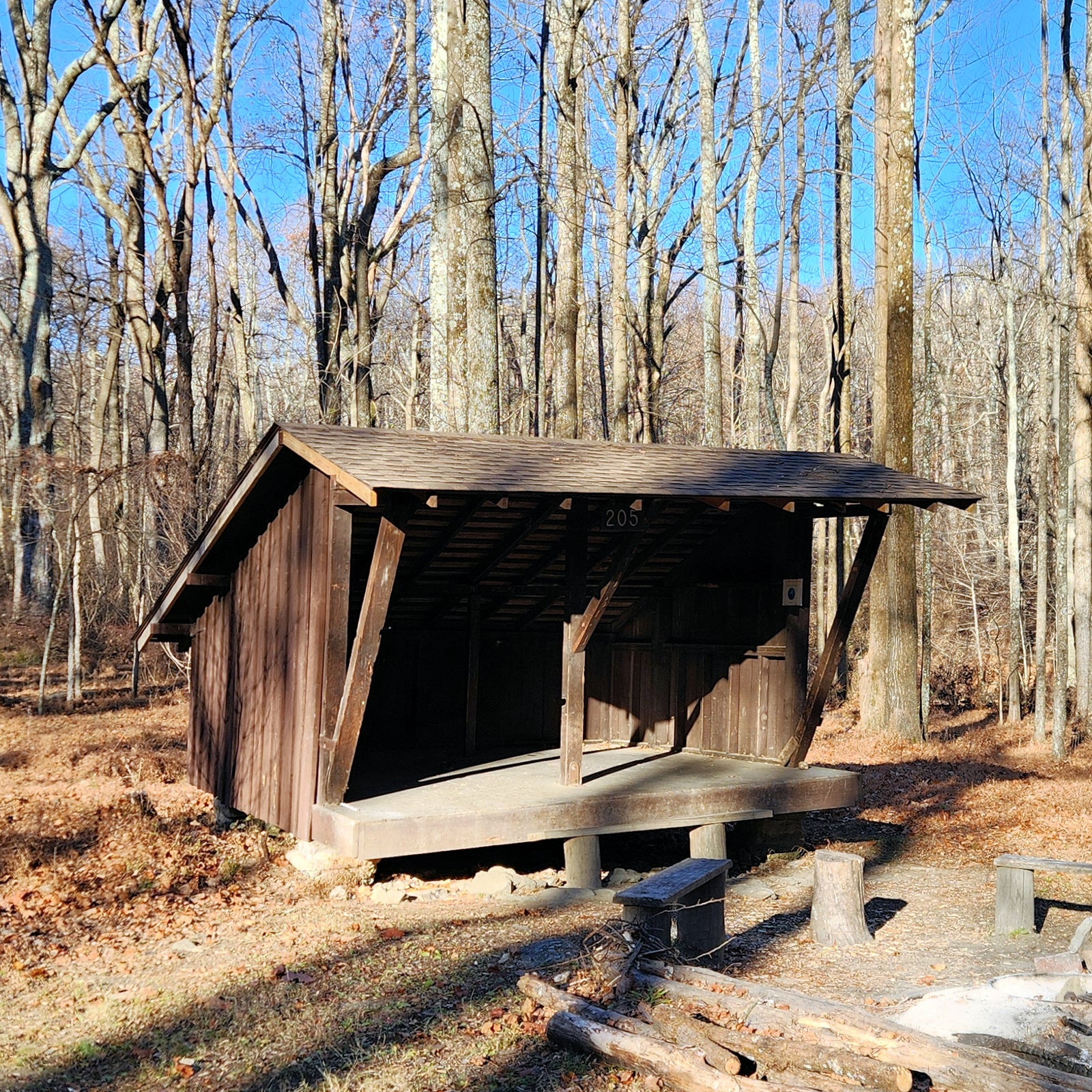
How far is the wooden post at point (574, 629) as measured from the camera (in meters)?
9.54

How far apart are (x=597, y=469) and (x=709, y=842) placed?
3.26 metres

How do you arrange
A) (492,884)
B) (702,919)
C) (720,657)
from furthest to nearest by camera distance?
(720,657) → (492,884) → (702,919)

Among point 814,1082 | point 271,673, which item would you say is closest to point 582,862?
point 271,673

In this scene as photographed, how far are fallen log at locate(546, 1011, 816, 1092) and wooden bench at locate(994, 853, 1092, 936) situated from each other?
369 centimetres

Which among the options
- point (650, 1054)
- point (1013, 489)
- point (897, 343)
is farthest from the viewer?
point (1013, 489)

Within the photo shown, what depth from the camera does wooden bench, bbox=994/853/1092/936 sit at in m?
7.92

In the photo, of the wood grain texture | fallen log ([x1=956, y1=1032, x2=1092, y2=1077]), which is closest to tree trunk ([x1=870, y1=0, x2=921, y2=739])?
the wood grain texture

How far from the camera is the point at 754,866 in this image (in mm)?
10305

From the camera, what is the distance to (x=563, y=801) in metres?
9.08

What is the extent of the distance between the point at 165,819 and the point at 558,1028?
6.46m

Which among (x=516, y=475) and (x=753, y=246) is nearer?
(x=516, y=475)

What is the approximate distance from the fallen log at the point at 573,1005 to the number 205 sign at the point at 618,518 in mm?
4157

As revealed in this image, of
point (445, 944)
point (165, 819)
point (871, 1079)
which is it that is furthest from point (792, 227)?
point (871, 1079)

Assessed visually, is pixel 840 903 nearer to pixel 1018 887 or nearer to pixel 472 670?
pixel 1018 887
